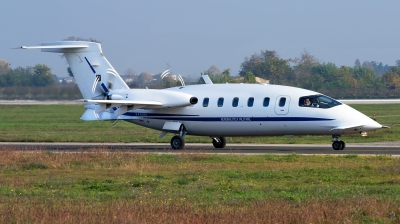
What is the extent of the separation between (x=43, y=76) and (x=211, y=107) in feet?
63.8

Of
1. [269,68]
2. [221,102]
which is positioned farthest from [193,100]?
[269,68]

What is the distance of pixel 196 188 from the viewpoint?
1789 cm

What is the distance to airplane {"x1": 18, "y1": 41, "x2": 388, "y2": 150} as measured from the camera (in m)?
30.2

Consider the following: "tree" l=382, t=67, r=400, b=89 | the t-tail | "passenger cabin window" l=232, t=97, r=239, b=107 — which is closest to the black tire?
"passenger cabin window" l=232, t=97, r=239, b=107

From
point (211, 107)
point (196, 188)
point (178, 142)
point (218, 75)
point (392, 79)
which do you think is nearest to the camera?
point (196, 188)

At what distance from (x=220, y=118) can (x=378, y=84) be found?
69592 millimetres

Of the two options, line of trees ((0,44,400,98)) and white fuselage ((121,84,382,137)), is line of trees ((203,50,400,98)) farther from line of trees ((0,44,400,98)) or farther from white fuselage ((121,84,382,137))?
white fuselage ((121,84,382,137))

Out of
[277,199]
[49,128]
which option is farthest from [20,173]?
[49,128]

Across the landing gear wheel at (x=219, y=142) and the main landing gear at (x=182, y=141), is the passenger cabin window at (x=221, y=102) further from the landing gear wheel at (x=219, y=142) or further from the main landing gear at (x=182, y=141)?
the landing gear wheel at (x=219, y=142)

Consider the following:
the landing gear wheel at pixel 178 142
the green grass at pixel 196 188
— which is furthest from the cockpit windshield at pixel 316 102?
the landing gear wheel at pixel 178 142

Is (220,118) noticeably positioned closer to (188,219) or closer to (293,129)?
(293,129)

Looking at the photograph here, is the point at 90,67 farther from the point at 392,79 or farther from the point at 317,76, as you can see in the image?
the point at 392,79

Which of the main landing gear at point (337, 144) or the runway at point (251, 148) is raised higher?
the main landing gear at point (337, 144)

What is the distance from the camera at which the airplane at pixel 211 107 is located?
30234 millimetres
